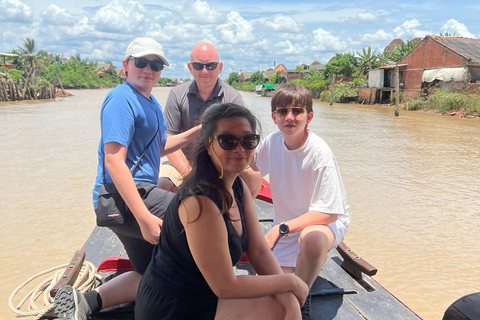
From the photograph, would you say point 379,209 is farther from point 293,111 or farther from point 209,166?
point 209,166

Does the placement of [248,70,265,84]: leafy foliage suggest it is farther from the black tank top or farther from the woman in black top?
the black tank top

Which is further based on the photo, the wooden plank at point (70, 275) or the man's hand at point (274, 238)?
the man's hand at point (274, 238)

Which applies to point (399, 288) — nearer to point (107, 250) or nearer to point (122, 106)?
point (107, 250)

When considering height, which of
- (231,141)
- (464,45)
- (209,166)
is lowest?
(209,166)

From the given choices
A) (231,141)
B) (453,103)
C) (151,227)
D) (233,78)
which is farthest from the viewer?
(233,78)

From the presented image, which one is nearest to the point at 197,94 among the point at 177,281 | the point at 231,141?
the point at 231,141

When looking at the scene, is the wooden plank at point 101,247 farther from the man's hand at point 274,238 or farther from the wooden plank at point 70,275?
the man's hand at point 274,238

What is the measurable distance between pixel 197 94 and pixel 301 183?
185 centimetres

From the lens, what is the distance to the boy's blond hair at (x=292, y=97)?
255 centimetres

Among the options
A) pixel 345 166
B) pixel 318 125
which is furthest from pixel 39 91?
pixel 345 166

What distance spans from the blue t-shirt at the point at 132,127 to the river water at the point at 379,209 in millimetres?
688

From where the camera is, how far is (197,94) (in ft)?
13.2

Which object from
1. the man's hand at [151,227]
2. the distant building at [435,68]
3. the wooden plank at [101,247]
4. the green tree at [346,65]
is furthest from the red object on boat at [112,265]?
the green tree at [346,65]

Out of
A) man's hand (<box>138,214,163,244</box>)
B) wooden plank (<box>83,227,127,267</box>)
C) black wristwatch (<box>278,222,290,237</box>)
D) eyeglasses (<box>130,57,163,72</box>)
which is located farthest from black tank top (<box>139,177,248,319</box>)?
wooden plank (<box>83,227,127,267</box>)
